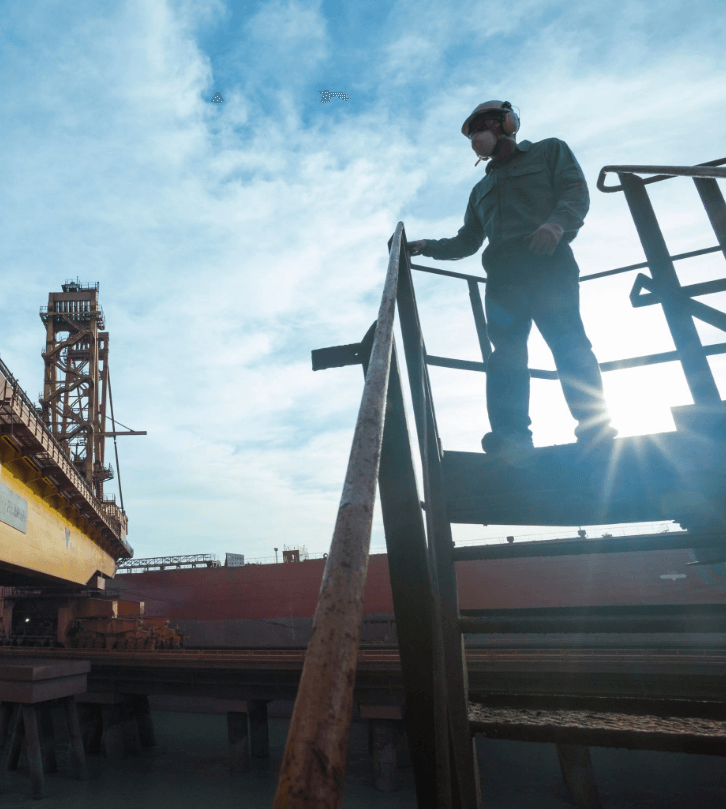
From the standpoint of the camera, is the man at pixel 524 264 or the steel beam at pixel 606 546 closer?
the steel beam at pixel 606 546

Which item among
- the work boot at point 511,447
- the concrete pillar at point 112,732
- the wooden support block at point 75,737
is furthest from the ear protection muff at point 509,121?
the concrete pillar at point 112,732

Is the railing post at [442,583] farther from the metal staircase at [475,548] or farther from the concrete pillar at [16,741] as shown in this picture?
the concrete pillar at [16,741]

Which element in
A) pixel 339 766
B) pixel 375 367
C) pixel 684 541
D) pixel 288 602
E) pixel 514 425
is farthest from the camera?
pixel 288 602

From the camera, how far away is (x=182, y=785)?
13.8m

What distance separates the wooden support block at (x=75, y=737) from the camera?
14.5m

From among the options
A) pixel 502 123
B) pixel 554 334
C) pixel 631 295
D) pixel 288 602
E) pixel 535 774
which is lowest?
pixel 535 774

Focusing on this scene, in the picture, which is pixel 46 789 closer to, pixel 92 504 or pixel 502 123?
pixel 92 504

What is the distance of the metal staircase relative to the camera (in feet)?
2.78

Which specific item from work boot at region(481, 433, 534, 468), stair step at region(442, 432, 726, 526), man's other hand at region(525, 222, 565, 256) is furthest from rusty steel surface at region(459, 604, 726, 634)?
man's other hand at region(525, 222, 565, 256)

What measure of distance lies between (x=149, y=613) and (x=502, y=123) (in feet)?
103

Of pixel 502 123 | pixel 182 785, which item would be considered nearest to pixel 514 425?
pixel 502 123

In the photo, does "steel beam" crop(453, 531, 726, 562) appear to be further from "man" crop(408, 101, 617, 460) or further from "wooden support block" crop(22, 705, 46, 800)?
"wooden support block" crop(22, 705, 46, 800)

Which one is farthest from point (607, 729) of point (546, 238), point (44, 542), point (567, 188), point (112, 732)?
point (112, 732)

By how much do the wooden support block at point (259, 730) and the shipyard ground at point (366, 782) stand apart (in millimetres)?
347
